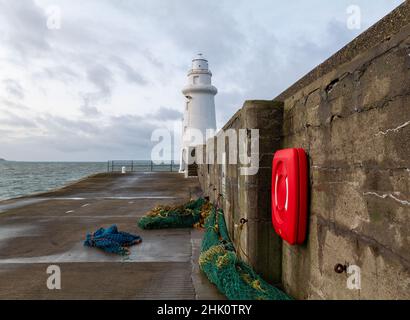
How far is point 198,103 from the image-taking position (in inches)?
1130

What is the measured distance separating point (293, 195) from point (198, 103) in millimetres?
26065

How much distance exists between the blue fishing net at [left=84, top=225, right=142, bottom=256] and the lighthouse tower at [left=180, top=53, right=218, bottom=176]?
21.5 m

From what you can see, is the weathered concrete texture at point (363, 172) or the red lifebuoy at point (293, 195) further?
the red lifebuoy at point (293, 195)

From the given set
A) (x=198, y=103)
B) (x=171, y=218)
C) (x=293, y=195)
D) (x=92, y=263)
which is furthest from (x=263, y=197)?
(x=198, y=103)

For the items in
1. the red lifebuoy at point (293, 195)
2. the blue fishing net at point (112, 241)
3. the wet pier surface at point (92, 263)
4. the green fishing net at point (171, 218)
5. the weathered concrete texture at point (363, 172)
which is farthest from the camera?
the green fishing net at point (171, 218)

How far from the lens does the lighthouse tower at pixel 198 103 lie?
28.6 meters

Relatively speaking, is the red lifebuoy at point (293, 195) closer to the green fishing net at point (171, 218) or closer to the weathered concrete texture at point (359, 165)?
the weathered concrete texture at point (359, 165)

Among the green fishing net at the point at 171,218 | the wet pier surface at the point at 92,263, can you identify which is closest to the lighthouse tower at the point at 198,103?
the green fishing net at the point at 171,218

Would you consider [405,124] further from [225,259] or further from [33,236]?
[33,236]

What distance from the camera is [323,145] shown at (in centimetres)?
292

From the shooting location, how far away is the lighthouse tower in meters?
28.6

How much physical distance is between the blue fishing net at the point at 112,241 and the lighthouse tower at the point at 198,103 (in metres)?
21.5
